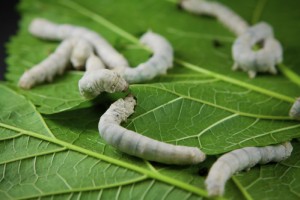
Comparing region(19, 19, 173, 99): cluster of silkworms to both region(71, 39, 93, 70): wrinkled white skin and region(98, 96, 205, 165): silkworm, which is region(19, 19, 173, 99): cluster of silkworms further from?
region(98, 96, 205, 165): silkworm

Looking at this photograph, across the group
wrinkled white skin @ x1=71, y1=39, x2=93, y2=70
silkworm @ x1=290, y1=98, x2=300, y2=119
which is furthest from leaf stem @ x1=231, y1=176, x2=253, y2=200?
wrinkled white skin @ x1=71, y1=39, x2=93, y2=70

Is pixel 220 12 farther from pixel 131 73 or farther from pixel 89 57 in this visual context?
A: pixel 131 73

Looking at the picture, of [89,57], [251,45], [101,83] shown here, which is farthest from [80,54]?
[251,45]

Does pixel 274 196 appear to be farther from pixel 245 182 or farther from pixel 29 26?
pixel 29 26

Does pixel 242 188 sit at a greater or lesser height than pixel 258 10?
lesser

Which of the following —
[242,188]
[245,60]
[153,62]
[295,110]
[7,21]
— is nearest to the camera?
[242,188]

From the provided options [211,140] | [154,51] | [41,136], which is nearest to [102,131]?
[41,136]

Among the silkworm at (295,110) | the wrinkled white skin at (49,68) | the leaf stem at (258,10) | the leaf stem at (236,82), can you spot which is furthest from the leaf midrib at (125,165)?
the leaf stem at (258,10)
